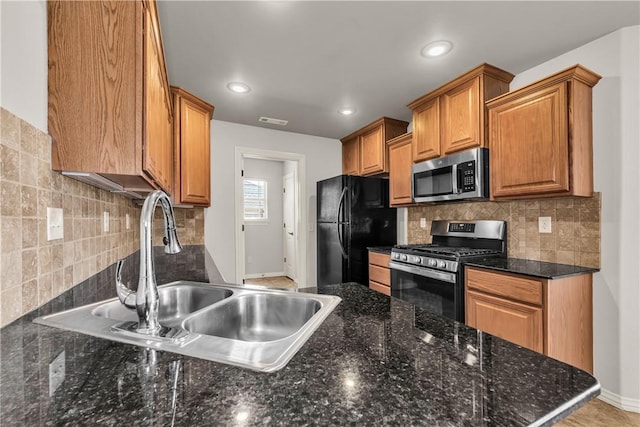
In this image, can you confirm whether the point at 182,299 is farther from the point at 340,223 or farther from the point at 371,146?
the point at 371,146

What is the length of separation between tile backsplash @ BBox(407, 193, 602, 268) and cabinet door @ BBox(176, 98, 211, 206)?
2.51 metres

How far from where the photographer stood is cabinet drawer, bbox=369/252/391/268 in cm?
299

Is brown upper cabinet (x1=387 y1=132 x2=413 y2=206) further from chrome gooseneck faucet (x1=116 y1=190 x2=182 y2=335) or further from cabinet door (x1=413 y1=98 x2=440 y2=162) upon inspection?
chrome gooseneck faucet (x1=116 y1=190 x2=182 y2=335)

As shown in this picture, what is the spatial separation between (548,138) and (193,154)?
2744 millimetres

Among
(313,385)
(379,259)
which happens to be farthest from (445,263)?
(313,385)

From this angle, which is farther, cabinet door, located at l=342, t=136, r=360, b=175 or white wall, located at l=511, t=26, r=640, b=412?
cabinet door, located at l=342, t=136, r=360, b=175

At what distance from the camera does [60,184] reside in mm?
1076

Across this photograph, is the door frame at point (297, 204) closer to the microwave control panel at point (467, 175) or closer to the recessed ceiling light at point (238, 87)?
the recessed ceiling light at point (238, 87)

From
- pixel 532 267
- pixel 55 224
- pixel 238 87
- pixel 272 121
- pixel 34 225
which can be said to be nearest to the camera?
pixel 34 225

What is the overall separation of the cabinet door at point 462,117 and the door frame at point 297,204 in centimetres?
199

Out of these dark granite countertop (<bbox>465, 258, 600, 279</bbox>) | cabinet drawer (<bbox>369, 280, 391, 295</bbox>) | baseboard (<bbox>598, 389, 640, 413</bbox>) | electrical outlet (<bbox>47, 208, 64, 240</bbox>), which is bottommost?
baseboard (<bbox>598, 389, 640, 413</bbox>)

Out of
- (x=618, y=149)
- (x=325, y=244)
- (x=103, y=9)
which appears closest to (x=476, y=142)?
(x=618, y=149)

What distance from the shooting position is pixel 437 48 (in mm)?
2025

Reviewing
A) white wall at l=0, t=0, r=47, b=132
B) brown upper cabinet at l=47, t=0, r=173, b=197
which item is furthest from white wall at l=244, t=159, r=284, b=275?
white wall at l=0, t=0, r=47, b=132
